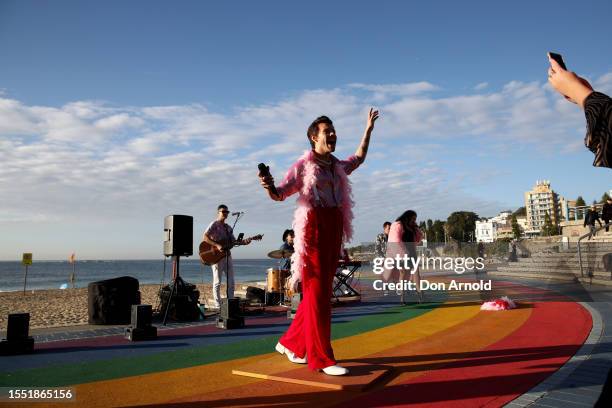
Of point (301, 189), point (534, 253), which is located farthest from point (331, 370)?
point (534, 253)

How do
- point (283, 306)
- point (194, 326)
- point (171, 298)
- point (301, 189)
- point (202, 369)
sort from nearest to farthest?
point (301, 189)
point (202, 369)
point (194, 326)
point (171, 298)
point (283, 306)

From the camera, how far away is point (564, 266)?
14156mm

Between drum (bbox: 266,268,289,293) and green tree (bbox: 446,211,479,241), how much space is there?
106m

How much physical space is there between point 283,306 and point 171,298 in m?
3.02

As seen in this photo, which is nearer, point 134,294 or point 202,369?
point 202,369

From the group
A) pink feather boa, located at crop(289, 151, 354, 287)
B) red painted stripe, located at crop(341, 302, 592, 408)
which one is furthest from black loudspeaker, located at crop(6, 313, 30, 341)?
red painted stripe, located at crop(341, 302, 592, 408)

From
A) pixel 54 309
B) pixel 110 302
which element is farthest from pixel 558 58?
pixel 54 309

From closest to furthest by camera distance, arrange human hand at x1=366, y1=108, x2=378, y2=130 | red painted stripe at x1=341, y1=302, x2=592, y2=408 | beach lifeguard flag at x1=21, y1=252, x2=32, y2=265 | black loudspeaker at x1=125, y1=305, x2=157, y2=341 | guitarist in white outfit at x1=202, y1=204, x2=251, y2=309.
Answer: red painted stripe at x1=341, y1=302, x2=592, y2=408
human hand at x1=366, y1=108, x2=378, y2=130
black loudspeaker at x1=125, y1=305, x2=157, y2=341
guitarist in white outfit at x1=202, y1=204, x2=251, y2=309
beach lifeguard flag at x1=21, y1=252, x2=32, y2=265

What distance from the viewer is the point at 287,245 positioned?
9.99 m

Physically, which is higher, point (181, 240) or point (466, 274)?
point (181, 240)

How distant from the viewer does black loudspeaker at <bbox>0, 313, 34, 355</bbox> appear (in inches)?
181

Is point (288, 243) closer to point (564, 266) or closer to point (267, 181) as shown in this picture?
point (267, 181)

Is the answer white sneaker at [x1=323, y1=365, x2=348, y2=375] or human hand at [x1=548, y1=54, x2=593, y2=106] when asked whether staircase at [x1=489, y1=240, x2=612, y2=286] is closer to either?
white sneaker at [x1=323, y1=365, x2=348, y2=375]

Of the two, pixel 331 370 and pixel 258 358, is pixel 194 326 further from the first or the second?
pixel 331 370
